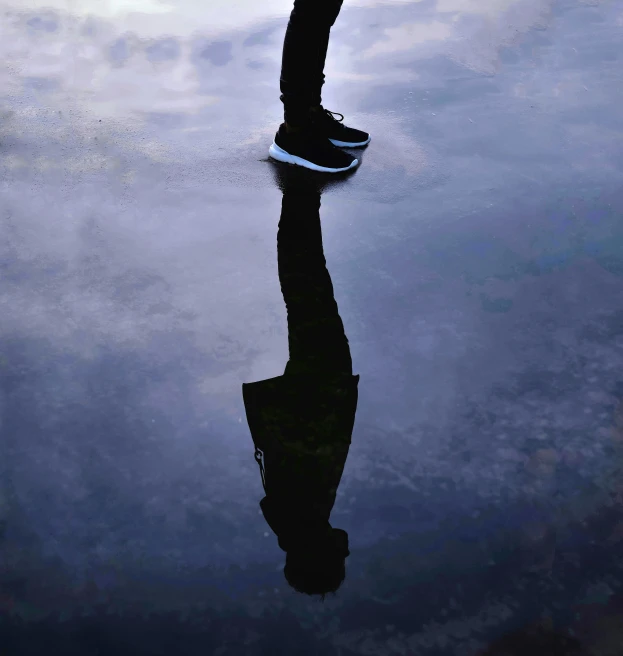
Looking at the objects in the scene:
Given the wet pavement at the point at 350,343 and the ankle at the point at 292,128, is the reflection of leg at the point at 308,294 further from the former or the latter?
the ankle at the point at 292,128

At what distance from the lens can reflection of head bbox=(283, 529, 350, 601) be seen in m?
1.74

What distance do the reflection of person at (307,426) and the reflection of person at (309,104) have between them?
2.51ft

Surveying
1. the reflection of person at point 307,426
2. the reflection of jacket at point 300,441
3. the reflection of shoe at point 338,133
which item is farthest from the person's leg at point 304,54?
the reflection of jacket at point 300,441

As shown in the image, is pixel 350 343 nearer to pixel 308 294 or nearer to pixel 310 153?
pixel 308 294

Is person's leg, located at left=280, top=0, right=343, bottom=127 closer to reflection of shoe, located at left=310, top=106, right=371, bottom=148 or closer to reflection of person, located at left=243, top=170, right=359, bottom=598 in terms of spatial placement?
reflection of shoe, located at left=310, top=106, right=371, bottom=148

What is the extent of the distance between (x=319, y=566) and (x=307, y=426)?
455 millimetres

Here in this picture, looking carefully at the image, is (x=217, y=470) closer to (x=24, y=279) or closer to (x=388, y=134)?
(x=24, y=279)

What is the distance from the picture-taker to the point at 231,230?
10.0ft

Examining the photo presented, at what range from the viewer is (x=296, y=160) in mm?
3512

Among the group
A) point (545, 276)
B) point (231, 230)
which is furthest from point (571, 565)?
point (231, 230)

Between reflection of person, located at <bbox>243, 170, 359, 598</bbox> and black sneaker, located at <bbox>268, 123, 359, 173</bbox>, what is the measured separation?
710 mm

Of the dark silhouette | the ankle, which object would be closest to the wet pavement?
the dark silhouette

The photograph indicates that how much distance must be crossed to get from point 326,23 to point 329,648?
8.15 feet

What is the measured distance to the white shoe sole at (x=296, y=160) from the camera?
3461 millimetres
